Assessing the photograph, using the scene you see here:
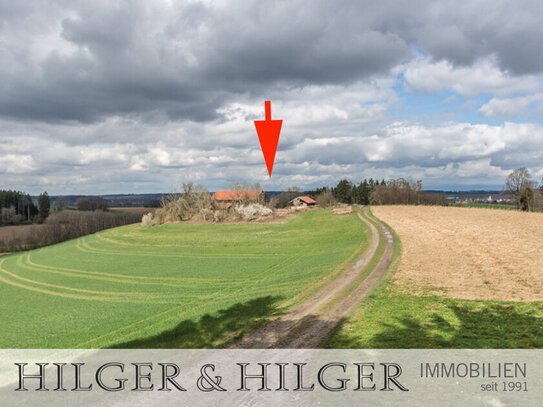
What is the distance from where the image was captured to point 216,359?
9.44 m

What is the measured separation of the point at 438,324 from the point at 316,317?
3978 millimetres

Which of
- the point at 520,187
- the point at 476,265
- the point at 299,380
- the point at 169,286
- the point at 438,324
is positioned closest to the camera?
the point at 299,380

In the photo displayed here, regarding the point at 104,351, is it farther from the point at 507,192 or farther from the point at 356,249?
the point at 507,192

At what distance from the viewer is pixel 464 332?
385 inches

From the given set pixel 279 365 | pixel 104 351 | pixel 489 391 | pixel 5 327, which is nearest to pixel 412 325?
pixel 489 391

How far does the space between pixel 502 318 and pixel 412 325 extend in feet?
9.76

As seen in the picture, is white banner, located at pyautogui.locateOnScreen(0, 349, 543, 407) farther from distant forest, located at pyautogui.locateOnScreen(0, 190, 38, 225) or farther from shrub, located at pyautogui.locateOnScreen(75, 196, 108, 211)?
shrub, located at pyautogui.locateOnScreen(75, 196, 108, 211)

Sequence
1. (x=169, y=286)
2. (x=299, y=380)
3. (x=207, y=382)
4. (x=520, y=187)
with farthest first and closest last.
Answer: (x=520, y=187) → (x=169, y=286) → (x=207, y=382) → (x=299, y=380)

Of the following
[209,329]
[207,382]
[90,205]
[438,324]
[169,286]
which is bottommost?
[169,286]

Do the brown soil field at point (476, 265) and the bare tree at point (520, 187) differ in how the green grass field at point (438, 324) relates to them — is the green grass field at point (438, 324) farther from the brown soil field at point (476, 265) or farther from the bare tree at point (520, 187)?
the bare tree at point (520, 187)

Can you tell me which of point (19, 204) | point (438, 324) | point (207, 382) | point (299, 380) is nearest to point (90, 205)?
point (19, 204)

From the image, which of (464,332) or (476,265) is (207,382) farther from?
(476,265)

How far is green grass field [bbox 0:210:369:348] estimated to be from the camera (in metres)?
14.0

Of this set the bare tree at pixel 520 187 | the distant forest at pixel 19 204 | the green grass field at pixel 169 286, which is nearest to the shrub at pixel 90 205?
the distant forest at pixel 19 204
